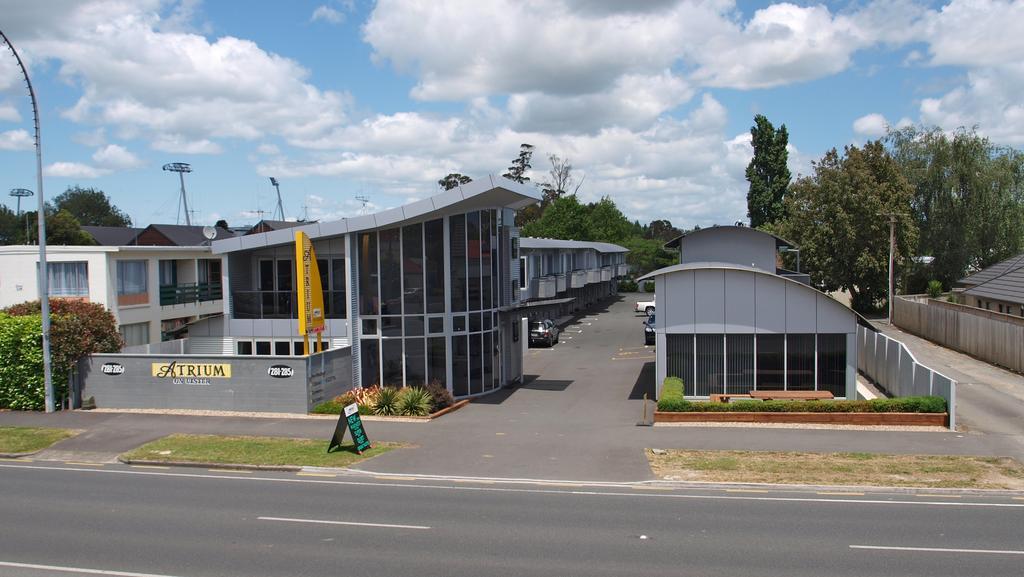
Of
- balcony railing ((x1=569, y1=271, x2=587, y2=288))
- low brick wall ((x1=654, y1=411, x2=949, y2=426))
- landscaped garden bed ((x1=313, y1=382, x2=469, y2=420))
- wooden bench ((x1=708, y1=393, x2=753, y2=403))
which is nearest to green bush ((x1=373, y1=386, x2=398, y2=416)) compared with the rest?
landscaped garden bed ((x1=313, y1=382, x2=469, y2=420))

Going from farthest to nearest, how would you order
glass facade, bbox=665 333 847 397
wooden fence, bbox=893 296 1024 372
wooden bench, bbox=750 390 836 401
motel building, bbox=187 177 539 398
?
wooden fence, bbox=893 296 1024 372 → motel building, bbox=187 177 539 398 → glass facade, bbox=665 333 847 397 → wooden bench, bbox=750 390 836 401

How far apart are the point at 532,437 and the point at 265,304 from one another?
11792 millimetres

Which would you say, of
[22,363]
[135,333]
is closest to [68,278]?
[135,333]

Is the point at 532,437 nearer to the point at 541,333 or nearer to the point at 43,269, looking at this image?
the point at 43,269

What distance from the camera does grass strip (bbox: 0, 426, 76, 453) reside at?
20414 mm

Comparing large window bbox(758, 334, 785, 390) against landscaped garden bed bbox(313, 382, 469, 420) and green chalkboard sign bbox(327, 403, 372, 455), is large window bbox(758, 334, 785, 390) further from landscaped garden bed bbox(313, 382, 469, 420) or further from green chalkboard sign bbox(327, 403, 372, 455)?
green chalkboard sign bbox(327, 403, 372, 455)

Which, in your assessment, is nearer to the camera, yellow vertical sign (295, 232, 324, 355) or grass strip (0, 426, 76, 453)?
grass strip (0, 426, 76, 453)

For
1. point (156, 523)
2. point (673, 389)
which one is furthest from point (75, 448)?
point (673, 389)

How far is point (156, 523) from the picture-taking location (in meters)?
13.4

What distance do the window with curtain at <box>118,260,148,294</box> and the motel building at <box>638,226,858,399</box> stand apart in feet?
68.4

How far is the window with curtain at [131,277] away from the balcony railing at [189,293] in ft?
3.57

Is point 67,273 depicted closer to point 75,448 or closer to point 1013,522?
point 75,448

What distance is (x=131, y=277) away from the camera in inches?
1302

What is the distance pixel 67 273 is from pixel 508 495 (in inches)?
948
